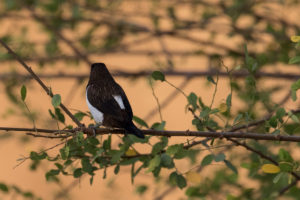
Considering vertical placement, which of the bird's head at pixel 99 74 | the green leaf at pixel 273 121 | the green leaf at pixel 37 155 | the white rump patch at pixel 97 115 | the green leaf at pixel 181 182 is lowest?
the green leaf at pixel 181 182

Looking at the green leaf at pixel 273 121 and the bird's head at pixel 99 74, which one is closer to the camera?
the green leaf at pixel 273 121

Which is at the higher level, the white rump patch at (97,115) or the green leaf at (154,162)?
the white rump patch at (97,115)

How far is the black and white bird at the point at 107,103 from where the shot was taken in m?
2.06

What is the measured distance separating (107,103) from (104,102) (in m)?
0.01

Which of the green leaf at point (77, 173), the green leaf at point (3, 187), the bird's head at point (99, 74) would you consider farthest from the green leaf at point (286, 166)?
the green leaf at point (3, 187)

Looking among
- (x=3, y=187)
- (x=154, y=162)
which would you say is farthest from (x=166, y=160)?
(x=3, y=187)

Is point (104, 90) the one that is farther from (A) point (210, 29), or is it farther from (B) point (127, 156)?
(A) point (210, 29)

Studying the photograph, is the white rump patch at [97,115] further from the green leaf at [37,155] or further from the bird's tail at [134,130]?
the green leaf at [37,155]

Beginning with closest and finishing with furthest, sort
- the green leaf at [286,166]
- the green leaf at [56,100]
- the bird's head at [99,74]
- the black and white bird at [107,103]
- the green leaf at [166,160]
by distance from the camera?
the green leaf at [56,100] < the green leaf at [286,166] < the green leaf at [166,160] < the black and white bird at [107,103] < the bird's head at [99,74]

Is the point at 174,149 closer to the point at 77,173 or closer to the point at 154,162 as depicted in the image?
the point at 154,162

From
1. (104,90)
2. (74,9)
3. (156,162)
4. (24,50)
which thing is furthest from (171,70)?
(156,162)

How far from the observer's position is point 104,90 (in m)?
2.26

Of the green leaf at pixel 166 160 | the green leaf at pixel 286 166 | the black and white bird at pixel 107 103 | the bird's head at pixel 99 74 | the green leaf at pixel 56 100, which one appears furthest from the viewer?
the bird's head at pixel 99 74

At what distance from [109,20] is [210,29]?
83 cm
